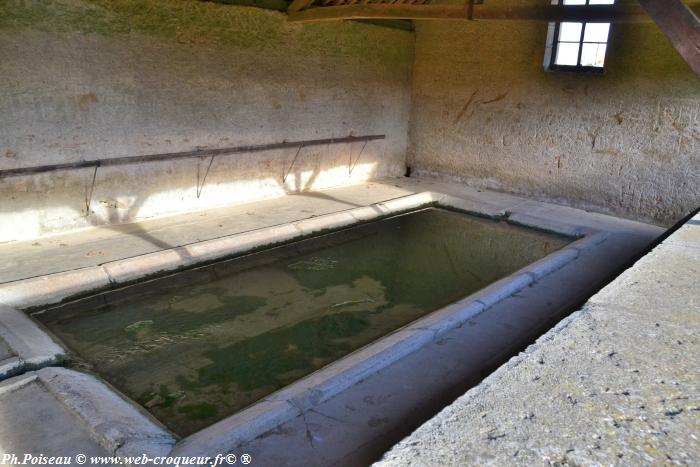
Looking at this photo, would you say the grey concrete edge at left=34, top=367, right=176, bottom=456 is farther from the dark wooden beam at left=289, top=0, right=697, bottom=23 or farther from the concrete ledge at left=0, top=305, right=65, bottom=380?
the dark wooden beam at left=289, top=0, right=697, bottom=23

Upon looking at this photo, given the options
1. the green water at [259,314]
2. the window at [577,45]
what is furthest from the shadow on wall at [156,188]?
the window at [577,45]

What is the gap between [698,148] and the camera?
→ 240 inches

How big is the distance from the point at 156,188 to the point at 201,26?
1.86 m

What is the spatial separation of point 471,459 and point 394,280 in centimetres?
323

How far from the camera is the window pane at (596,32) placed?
21.7ft

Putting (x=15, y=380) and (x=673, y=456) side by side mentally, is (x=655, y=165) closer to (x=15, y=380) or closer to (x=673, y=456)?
(x=673, y=456)

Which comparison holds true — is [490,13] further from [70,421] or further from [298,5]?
[70,421]

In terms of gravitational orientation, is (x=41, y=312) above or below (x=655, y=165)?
below

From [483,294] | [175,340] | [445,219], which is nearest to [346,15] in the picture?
[445,219]

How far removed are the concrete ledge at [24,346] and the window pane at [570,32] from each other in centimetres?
699

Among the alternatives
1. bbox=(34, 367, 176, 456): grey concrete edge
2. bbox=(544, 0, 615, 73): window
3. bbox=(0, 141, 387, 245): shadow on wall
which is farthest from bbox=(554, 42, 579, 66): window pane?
bbox=(34, 367, 176, 456): grey concrete edge

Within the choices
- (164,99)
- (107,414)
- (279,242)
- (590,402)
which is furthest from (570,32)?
(107,414)

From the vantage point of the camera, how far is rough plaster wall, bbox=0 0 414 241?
468 centimetres

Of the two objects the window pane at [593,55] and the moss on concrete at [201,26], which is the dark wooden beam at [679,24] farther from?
the moss on concrete at [201,26]
